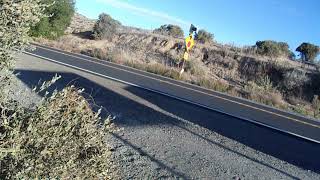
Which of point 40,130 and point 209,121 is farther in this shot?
point 209,121

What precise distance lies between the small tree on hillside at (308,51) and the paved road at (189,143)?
1630 inches

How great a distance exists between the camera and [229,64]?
149ft

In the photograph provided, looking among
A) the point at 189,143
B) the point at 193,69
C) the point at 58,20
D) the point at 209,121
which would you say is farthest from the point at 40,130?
the point at 58,20

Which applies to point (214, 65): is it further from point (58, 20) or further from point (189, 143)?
point (189, 143)

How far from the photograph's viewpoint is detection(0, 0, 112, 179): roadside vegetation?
15.7 feet

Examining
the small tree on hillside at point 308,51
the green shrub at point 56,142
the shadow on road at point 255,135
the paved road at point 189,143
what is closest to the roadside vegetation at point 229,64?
the small tree on hillside at point 308,51

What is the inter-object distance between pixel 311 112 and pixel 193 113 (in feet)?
41.0

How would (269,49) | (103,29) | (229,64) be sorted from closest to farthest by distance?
1. (229,64)
2. (269,49)
3. (103,29)

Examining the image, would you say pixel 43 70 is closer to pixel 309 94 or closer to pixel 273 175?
pixel 273 175

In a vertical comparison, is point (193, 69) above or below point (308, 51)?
below

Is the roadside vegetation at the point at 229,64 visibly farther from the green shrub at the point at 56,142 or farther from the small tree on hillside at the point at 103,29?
the green shrub at the point at 56,142

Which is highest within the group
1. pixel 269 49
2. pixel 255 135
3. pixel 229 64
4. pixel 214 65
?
pixel 269 49

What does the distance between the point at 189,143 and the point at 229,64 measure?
34.9m

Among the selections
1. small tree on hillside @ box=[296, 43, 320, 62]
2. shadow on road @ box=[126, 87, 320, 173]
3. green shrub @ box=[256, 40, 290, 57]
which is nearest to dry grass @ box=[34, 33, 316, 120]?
green shrub @ box=[256, 40, 290, 57]
